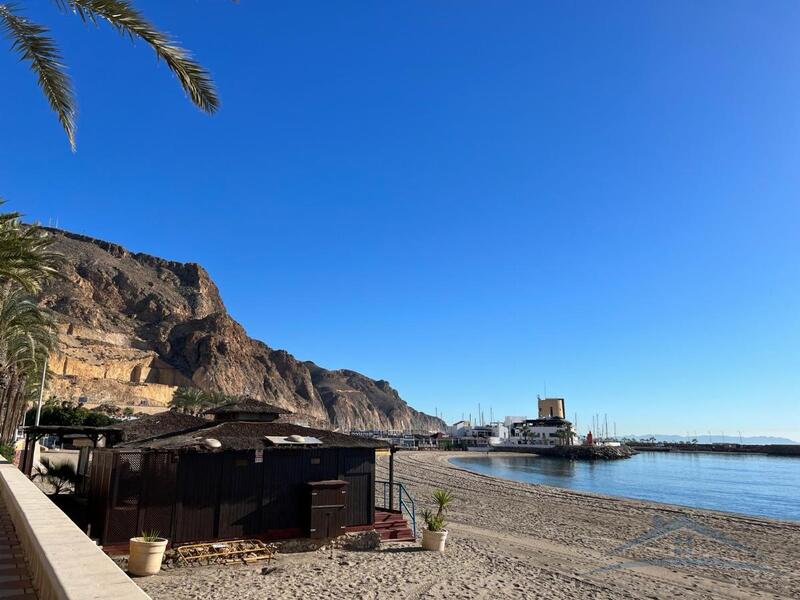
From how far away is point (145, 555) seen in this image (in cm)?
1234

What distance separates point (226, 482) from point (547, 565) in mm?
9986

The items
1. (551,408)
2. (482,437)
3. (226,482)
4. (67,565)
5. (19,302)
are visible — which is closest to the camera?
(67,565)

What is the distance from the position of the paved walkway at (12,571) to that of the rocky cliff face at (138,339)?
4043 inches

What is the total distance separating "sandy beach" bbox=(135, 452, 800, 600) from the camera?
12422 millimetres

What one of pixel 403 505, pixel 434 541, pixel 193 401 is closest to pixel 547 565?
pixel 434 541

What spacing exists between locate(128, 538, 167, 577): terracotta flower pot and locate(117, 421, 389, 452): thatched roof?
2162 mm

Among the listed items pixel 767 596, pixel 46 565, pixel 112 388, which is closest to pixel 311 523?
pixel 46 565

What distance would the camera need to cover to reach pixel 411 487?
4175 cm

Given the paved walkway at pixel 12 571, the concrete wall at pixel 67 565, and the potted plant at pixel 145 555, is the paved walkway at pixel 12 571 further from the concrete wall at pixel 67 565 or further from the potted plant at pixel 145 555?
the potted plant at pixel 145 555

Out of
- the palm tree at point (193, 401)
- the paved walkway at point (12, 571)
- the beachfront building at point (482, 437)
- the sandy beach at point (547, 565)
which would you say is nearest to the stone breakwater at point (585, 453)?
the beachfront building at point (482, 437)

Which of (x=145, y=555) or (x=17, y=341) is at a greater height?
Answer: (x=17, y=341)

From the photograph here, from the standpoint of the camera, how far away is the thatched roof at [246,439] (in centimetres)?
1395

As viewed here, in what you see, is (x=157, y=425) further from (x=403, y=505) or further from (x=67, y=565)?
(x=67, y=565)

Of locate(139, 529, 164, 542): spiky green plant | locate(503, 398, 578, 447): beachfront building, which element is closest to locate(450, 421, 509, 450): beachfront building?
locate(503, 398, 578, 447): beachfront building
